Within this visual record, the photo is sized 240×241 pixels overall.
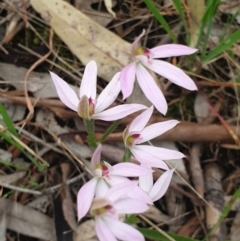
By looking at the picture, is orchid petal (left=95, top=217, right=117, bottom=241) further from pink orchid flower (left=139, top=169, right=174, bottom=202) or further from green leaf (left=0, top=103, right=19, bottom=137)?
green leaf (left=0, top=103, right=19, bottom=137)

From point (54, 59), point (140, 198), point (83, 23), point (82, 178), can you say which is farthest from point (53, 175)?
point (140, 198)

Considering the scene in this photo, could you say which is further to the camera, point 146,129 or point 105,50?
point 105,50

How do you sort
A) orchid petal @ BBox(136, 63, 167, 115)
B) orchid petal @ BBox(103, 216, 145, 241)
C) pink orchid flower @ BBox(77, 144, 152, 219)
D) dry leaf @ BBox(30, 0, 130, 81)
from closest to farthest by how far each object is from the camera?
orchid petal @ BBox(103, 216, 145, 241) → pink orchid flower @ BBox(77, 144, 152, 219) → orchid petal @ BBox(136, 63, 167, 115) → dry leaf @ BBox(30, 0, 130, 81)

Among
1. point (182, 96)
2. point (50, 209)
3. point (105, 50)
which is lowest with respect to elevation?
point (50, 209)

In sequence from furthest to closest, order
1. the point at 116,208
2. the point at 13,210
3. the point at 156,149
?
the point at 13,210
the point at 156,149
the point at 116,208

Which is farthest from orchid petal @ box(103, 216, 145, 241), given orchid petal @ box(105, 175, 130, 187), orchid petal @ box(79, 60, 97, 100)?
orchid petal @ box(79, 60, 97, 100)

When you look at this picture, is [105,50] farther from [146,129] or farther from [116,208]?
[116,208]
